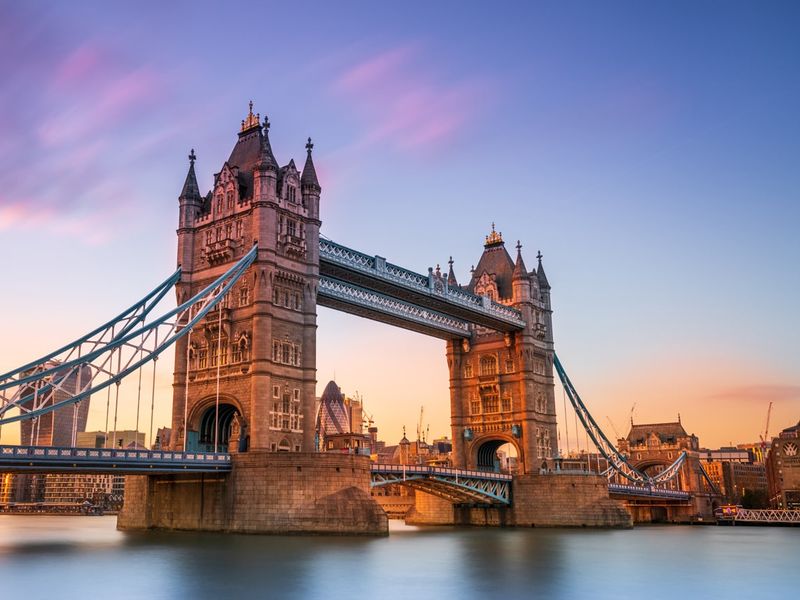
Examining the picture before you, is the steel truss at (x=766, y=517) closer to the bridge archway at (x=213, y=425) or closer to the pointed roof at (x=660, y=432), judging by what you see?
the pointed roof at (x=660, y=432)

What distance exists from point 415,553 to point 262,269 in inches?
965

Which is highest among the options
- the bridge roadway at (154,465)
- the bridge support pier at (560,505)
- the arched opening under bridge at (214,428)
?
the arched opening under bridge at (214,428)

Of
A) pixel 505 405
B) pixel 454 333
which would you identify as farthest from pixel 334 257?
pixel 505 405

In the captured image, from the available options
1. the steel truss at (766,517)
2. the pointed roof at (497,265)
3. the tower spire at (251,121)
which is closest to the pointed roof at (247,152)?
the tower spire at (251,121)

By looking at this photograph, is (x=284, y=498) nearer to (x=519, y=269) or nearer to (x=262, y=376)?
(x=262, y=376)

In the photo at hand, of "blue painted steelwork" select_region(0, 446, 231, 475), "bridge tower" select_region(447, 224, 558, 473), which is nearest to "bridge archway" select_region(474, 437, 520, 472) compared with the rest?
"bridge tower" select_region(447, 224, 558, 473)

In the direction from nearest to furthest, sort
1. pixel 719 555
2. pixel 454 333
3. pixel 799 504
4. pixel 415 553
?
pixel 415 553, pixel 719 555, pixel 454 333, pixel 799 504

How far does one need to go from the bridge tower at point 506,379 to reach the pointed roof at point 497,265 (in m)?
0.12

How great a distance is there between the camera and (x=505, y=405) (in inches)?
3686

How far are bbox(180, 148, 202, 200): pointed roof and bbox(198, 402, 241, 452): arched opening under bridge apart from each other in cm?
1798

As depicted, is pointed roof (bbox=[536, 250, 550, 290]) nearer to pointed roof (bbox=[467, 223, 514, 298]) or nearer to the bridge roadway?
pointed roof (bbox=[467, 223, 514, 298])

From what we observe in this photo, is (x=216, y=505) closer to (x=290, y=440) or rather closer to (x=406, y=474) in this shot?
(x=290, y=440)

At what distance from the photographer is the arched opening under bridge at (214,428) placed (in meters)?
65.6

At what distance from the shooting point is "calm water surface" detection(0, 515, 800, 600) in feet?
108
